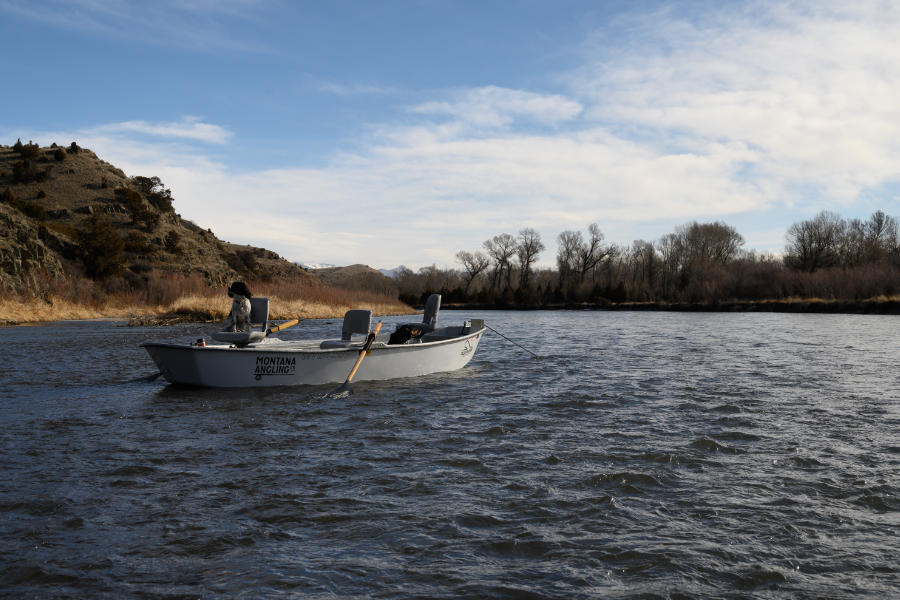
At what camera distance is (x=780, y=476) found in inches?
292

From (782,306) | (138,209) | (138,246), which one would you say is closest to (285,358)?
(138,246)

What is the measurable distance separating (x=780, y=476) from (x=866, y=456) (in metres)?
1.74

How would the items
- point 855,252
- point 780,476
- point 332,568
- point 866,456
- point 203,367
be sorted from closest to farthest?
point 332,568 < point 780,476 < point 866,456 < point 203,367 < point 855,252

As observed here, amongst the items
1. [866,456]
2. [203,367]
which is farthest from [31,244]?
[866,456]

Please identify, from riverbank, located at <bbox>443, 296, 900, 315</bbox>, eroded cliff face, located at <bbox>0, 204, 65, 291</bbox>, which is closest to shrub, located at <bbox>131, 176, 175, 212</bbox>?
eroded cliff face, located at <bbox>0, 204, 65, 291</bbox>

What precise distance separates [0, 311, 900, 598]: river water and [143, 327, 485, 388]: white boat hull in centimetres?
32

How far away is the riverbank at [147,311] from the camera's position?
34.6m

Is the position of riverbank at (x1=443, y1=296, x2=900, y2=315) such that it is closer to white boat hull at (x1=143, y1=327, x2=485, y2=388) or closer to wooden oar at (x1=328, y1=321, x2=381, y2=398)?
white boat hull at (x1=143, y1=327, x2=485, y2=388)

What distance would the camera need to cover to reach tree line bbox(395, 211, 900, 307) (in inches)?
2594

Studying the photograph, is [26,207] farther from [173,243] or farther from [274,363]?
[274,363]

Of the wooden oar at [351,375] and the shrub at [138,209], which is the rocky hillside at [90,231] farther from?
the wooden oar at [351,375]

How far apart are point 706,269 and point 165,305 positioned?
6436 centimetres

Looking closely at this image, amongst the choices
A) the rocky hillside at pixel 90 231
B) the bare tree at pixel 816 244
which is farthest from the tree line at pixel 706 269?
the rocky hillside at pixel 90 231

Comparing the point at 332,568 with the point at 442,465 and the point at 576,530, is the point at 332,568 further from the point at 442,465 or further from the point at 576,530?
the point at 442,465
